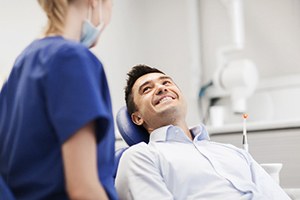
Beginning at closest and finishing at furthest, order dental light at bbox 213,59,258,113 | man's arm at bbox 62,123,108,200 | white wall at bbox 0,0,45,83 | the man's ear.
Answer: man's arm at bbox 62,123,108,200 < the man's ear < white wall at bbox 0,0,45,83 < dental light at bbox 213,59,258,113

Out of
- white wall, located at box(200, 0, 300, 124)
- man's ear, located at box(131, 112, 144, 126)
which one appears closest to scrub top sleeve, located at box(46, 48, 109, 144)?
man's ear, located at box(131, 112, 144, 126)

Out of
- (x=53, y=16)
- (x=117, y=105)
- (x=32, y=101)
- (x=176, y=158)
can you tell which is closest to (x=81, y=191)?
(x=32, y=101)

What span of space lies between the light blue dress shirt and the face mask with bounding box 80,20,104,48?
2.19ft

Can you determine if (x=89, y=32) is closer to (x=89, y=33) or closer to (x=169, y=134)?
(x=89, y=33)

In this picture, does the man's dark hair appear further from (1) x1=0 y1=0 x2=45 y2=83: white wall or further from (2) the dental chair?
(1) x1=0 y1=0 x2=45 y2=83: white wall

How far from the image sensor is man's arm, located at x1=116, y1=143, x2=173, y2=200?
156 cm

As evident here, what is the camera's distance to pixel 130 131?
6.53 feet

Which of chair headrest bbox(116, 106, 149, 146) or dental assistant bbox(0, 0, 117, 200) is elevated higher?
dental assistant bbox(0, 0, 117, 200)

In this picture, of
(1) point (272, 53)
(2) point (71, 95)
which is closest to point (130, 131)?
(2) point (71, 95)

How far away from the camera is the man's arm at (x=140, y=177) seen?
5.11ft

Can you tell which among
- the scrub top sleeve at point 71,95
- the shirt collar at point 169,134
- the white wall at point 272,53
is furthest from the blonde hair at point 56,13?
the white wall at point 272,53

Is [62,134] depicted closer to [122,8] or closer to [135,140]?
[135,140]

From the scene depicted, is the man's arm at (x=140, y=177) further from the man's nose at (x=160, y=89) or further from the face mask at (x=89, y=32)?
the face mask at (x=89, y=32)

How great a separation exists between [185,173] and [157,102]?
38 centimetres
